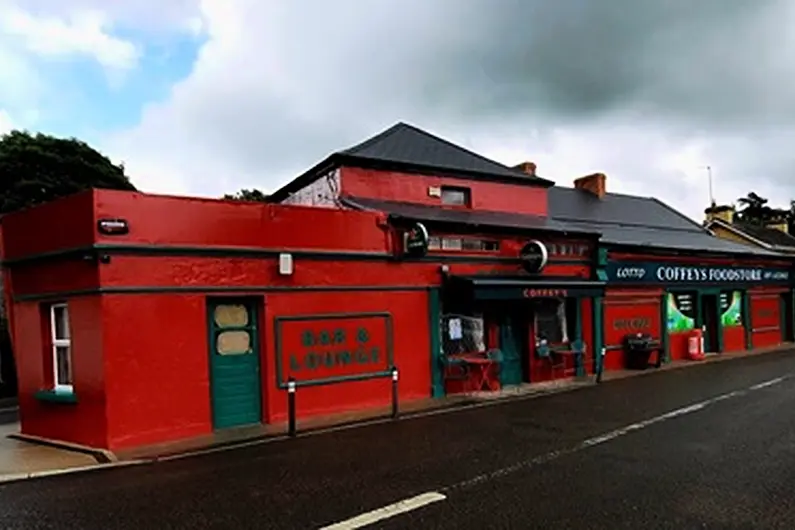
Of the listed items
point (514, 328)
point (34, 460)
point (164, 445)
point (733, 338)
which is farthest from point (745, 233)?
point (34, 460)

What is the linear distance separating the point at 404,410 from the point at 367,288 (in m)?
2.51

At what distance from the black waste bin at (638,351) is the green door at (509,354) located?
16.5 ft

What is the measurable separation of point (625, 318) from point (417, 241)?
31.1 feet

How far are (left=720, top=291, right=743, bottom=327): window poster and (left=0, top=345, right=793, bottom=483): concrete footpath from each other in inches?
522

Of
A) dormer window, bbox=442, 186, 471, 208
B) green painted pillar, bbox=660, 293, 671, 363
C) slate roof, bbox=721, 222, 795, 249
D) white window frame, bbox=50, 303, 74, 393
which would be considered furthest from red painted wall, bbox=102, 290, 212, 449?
slate roof, bbox=721, 222, 795, 249

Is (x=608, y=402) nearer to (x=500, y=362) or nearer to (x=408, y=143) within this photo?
(x=500, y=362)

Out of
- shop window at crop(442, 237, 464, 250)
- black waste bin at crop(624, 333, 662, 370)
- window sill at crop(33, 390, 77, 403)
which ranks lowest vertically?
black waste bin at crop(624, 333, 662, 370)

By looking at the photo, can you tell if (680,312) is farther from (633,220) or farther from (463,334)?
(463,334)

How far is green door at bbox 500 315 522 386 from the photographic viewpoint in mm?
15523

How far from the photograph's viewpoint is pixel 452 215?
15.6 meters

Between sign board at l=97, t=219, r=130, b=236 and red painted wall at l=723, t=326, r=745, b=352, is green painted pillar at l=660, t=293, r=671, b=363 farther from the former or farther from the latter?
sign board at l=97, t=219, r=130, b=236

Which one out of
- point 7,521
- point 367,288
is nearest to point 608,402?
point 367,288

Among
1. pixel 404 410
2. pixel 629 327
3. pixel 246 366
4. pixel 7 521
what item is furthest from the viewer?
pixel 629 327

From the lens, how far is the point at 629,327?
1988 cm
